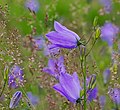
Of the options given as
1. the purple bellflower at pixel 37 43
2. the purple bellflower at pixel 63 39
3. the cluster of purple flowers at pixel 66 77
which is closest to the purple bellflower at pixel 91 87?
the cluster of purple flowers at pixel 66 77

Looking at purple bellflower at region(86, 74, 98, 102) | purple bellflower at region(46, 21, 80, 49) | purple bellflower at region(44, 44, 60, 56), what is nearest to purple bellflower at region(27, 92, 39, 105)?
purple bellflower at region(44, 44, 60, 56)

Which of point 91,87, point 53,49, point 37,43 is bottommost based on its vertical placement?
point 91,87

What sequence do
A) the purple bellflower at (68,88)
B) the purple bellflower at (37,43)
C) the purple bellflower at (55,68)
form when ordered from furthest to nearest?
the purple bellflower at (37,43)
the purple bellflower at (55,68)
the purple bellflower at (68,88)

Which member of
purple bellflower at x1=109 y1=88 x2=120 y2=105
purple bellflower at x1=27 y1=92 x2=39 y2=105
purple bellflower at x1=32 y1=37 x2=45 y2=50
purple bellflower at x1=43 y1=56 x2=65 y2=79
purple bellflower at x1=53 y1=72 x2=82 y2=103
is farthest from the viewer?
purple bellflower at x1=27 y1=92 x2=39 y2=105

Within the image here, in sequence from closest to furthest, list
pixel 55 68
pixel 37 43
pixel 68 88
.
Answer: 1. pixel 68 88
2. pixel 55 68
3. pixel 37 43

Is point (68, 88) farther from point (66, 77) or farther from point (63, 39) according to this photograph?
point (63, 39)

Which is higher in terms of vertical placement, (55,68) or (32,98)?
(32,98)

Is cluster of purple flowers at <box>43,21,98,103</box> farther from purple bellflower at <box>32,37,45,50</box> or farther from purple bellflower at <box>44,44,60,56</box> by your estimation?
purple bellflower at <box>32,37,45,50</box>

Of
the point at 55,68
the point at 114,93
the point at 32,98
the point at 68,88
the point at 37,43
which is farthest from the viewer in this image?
the point at 32,98

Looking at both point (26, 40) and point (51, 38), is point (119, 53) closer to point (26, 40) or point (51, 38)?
point (51, 38)

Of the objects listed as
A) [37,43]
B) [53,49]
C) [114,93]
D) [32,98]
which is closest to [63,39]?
[53,49]

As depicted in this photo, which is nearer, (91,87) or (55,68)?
(91,87)

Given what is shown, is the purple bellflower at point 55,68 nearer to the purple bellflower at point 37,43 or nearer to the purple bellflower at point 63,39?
the purple bellflower at point 37,43
